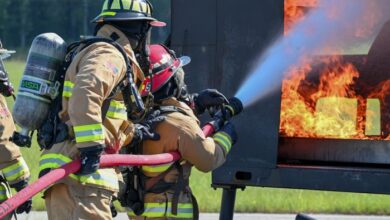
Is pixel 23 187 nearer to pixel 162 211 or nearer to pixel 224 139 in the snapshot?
pixel 162 211

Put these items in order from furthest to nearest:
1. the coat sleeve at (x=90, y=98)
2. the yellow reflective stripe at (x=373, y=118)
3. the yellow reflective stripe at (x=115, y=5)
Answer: the yellow reflective stripe at (x=373, y=118)
the yellow reflective stripe at (x=115, y=5)
the coat sleeve at (x=90, y=98)

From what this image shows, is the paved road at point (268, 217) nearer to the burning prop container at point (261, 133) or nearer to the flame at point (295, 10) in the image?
the burning prop container at point (261, 133)

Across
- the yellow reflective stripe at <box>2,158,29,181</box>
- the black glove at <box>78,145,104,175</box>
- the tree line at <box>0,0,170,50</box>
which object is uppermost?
the black glove at <box>78,145,104,175</box>

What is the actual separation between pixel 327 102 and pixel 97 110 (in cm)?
258

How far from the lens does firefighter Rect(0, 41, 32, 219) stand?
Result: 20.2 feet

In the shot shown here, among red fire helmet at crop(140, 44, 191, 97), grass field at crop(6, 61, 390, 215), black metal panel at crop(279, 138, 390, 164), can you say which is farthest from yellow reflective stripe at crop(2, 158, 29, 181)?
grass field at crop(6, 61, 390, 215)

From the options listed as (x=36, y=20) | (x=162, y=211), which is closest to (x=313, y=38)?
(x=162, y=211)

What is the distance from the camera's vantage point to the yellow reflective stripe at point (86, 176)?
4.90 meters

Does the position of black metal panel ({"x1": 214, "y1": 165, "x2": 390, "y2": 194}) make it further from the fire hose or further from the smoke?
the smoke

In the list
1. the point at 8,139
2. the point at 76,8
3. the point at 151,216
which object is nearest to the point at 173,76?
the point at 151,216

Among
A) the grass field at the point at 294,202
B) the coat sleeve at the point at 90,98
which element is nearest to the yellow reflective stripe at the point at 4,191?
the coat sleeve at the point at 90,98

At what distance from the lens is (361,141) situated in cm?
609

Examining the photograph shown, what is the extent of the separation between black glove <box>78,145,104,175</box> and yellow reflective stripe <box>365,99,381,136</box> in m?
2.66

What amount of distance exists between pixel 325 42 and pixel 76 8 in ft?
51.8
